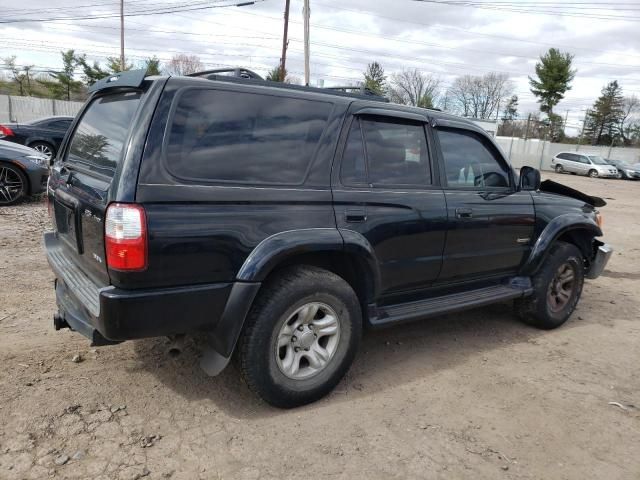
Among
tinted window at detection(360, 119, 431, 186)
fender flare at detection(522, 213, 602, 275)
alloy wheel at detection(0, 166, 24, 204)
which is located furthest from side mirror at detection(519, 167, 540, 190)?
alloy wheel at detection(0, 166, 24, 204)

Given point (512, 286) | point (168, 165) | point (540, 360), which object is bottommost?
point (540, 360)

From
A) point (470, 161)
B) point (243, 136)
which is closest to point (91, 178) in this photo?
point (243, 136)

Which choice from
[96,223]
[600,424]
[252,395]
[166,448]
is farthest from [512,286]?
[96,223]

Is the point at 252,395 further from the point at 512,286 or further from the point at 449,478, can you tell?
the point at 512,286

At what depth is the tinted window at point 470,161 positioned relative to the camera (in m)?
3.87

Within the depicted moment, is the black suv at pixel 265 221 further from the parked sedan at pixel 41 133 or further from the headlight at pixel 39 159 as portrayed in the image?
the parked sedan at pixel 41 133

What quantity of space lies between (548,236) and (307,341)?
2538 millimetres

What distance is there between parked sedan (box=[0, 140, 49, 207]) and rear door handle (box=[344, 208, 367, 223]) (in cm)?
734

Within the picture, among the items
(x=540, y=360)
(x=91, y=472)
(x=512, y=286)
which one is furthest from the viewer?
(x=512, y=286)

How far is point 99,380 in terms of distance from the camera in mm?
3256

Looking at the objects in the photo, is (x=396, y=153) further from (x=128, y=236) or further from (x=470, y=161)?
(x=128, y=236)

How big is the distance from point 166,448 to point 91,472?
0.37 metres

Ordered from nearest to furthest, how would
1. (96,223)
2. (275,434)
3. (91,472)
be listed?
(91,472)
(96,223)
(275,434)

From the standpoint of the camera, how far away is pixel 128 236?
2.43 meters
